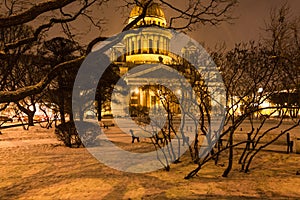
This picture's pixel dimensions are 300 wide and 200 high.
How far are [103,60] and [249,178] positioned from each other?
1846 cm

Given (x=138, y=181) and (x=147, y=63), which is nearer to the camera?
(x=138, y=181)

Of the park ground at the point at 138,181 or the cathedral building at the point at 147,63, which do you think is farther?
the cathedral building at the point at 147,63

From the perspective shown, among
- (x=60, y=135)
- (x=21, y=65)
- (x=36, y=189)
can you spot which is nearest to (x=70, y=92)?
(x=21, y=65)

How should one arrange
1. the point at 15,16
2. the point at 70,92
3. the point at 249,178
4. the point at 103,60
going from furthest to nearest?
the point at 103,60, the point at 70,92, the point at 249,178, the point at 15,16

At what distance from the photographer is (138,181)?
24.8ft

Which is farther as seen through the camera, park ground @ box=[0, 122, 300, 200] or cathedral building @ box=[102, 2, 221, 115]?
cathedral building @ box=[102, 2, 221, 115]

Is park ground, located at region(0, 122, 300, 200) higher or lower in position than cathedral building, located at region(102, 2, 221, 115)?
lower

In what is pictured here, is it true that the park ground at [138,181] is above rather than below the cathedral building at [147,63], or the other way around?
below

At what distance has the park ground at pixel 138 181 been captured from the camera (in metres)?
6.41

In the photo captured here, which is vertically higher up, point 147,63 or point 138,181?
point 147,63

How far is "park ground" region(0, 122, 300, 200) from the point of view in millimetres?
6412

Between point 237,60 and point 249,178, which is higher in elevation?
point 237,60

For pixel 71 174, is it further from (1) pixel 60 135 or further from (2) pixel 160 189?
(1) pixel 60 135

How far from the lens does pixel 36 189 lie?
6.85 metres
